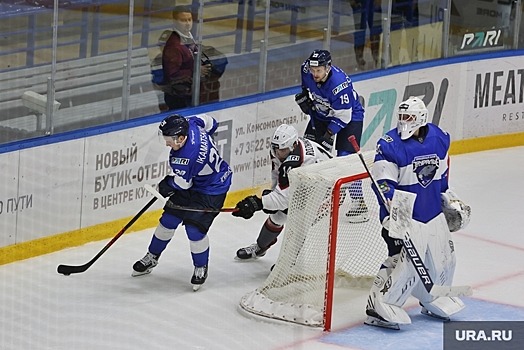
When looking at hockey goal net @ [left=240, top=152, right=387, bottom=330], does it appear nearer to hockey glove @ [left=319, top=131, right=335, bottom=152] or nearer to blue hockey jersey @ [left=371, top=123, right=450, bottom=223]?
blue hockey jersey @ [left=371, top=123, right=450, bottom=223]

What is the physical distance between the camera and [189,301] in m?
7.04

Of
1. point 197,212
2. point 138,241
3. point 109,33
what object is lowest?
point 138,241

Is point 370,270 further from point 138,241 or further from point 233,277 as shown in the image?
point 138,241

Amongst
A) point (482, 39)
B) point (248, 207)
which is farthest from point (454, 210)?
point (482, 39)

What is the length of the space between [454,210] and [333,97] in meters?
1.62

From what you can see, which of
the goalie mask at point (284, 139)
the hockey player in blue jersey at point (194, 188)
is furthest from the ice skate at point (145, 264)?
the goalie mask at point (284, 139)

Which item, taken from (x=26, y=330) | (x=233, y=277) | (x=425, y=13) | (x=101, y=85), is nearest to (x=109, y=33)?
(x=101, y=85)

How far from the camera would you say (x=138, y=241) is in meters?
7.98

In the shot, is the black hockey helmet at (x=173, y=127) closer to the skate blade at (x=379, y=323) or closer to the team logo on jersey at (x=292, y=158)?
the team logo on jersey at (x=292, y=158)

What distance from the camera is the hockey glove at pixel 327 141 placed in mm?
8070

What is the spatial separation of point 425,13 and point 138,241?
3.41 meters

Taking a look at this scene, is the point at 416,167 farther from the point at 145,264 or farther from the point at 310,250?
the point at 145,264

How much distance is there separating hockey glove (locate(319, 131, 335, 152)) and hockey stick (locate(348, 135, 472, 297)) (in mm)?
1418

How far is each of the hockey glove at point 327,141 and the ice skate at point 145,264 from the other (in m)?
1.30
